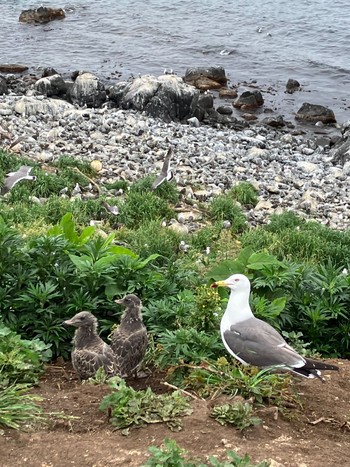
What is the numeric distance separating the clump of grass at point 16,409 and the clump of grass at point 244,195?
8307 mm

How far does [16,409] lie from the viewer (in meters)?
5.04

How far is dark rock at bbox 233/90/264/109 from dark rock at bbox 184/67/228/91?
5.20 ft

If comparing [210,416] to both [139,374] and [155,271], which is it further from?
[155,271]

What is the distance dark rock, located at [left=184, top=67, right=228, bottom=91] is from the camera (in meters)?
25.0

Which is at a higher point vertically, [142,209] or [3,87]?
[142,209]

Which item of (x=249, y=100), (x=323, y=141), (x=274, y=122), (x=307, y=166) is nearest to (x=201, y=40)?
(x=249, y=100)

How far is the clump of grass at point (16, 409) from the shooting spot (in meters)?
4.86

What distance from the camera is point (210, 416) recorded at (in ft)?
16.3

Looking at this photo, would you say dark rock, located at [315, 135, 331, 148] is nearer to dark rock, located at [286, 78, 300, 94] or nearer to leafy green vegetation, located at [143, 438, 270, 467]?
dark rock, located at [286, 78, 300, 94]

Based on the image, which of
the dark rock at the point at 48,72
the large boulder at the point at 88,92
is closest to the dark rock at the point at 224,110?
the large boulder at the point at 88,92

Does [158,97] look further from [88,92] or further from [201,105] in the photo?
[88,92]

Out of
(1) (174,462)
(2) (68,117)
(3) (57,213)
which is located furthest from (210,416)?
(2) (68,117)

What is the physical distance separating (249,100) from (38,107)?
777cm

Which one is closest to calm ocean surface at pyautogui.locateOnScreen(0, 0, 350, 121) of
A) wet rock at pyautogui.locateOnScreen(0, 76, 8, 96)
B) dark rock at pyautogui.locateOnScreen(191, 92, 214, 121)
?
dark rock at pyautogui.locateOnScreen(191, 92, 214, 121)
